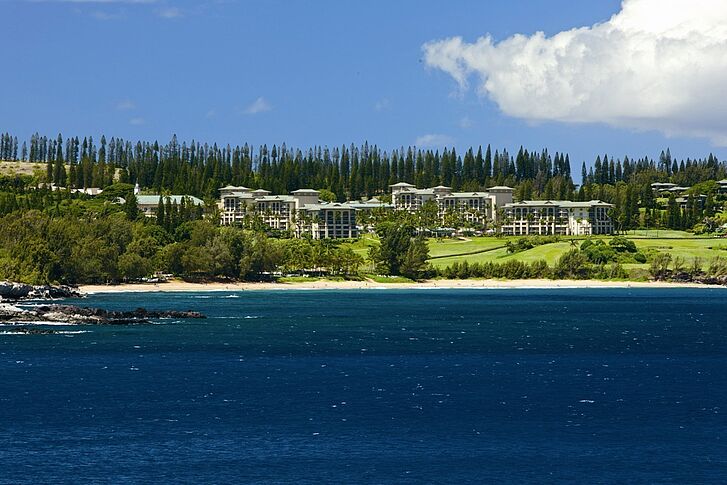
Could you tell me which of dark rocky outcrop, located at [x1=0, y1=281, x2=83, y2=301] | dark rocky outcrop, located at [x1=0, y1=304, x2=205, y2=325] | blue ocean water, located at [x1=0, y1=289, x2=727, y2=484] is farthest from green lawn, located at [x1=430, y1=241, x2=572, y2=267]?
dark rocky outcrop, located at [x1=0, y1=304, x2=205, y2=325]

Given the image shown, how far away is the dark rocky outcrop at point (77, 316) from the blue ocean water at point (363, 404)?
3396 millimetres

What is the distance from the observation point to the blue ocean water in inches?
1549

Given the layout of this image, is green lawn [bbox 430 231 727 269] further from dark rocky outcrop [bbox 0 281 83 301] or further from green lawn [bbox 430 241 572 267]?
dark rocky outcrop [bbox 0 281 83 301]

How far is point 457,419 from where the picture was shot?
48.4m

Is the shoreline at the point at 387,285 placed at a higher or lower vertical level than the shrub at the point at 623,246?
lower

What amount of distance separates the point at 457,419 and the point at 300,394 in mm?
10024

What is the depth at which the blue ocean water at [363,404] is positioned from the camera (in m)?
39.3

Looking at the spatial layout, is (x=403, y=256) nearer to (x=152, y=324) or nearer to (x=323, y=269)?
(x=323, y=269)

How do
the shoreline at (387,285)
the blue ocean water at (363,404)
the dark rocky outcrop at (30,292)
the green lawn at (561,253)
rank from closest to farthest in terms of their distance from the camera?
the blue ocean water at (363,404) < the dark rocky outcrop at (30,292) < the shoreline at (387,285) < the green lawn at (561,253)

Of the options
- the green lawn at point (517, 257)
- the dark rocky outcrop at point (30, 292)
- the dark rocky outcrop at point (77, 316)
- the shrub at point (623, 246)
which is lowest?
the dark rocky outcrop at point (77, 316)

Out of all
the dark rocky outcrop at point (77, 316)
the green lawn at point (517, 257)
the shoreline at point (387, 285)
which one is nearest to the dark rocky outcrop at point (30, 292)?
the dark rocky outcrop at point (77, 316)

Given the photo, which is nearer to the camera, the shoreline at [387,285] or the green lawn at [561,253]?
the shoreline at [387,285]

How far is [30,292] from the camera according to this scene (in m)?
126

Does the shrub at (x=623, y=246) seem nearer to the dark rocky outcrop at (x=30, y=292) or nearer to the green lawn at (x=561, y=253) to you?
the green lawn at (x=561, y=253)
